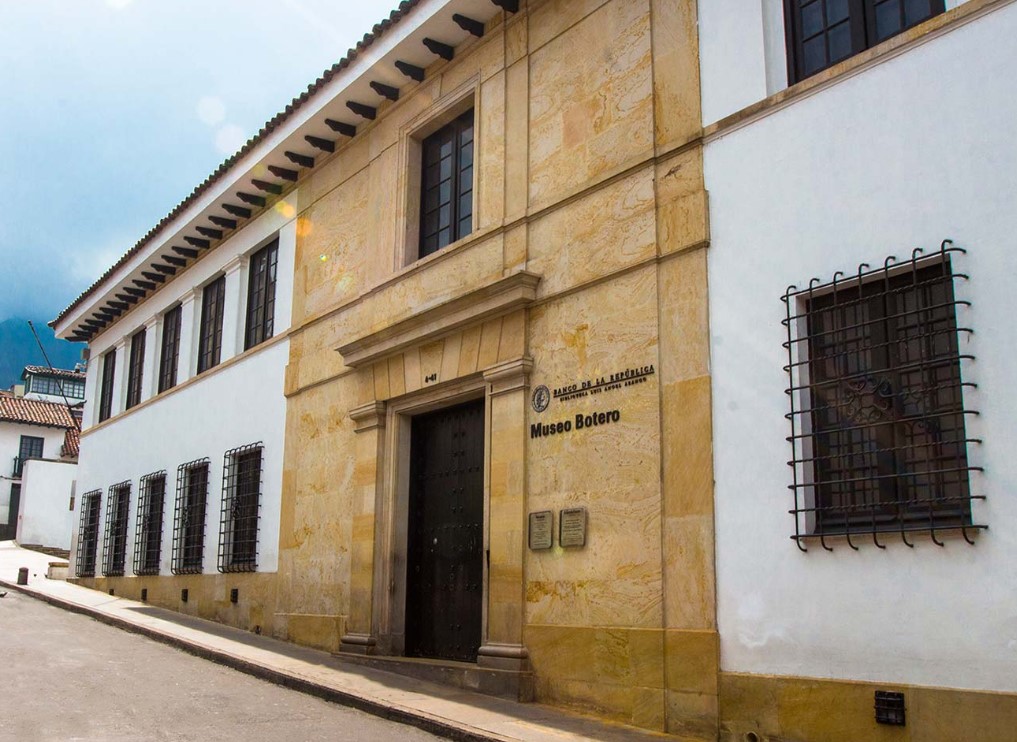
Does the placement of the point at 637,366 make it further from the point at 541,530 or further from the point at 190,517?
the point at 190,517

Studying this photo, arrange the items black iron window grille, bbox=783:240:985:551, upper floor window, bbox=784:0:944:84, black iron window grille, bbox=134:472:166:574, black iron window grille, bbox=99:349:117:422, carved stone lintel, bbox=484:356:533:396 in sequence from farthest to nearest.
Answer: black iron window grille, bbox=99:349:117:422 → black iron window grille, bbox=134:472:166:574 → carved stone lintel, bbox=484:356:533:396 → upper floor window, bbox=784:0:944:84 → black iron window grille, bbox=783:240:985:551

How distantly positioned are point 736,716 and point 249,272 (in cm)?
1099

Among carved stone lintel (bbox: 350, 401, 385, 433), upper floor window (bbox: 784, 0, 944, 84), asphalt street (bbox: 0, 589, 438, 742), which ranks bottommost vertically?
asphalt street (bbox: 0, 589, 438, 742)

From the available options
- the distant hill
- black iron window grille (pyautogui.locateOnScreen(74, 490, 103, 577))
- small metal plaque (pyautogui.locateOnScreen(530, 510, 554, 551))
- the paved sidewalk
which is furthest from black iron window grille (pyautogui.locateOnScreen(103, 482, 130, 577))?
the distant hill

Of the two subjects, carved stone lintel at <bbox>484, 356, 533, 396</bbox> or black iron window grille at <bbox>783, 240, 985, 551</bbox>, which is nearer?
black iron window grille at <bbox>783, 240, 985, 551</bbox>

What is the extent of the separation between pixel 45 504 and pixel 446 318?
29888 millimetres

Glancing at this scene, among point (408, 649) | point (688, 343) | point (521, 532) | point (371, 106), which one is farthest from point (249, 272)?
point (688, 343)

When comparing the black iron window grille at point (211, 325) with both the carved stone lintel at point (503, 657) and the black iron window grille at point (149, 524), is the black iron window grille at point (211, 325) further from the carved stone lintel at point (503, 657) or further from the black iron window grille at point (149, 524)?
the carved stone lintel at point (503, 657)

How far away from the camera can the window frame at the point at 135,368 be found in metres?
19.8

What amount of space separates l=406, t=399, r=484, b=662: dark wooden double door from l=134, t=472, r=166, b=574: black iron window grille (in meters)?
7.46

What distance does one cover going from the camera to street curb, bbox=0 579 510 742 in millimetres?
7464

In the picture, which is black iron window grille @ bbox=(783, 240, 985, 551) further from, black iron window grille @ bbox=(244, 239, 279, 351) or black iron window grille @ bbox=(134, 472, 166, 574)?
black iron window grille @ bbox=(134, 472, 166, 574)

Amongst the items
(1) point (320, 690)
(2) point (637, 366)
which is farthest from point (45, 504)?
(2) point (637, 366)

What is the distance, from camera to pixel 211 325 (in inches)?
672
